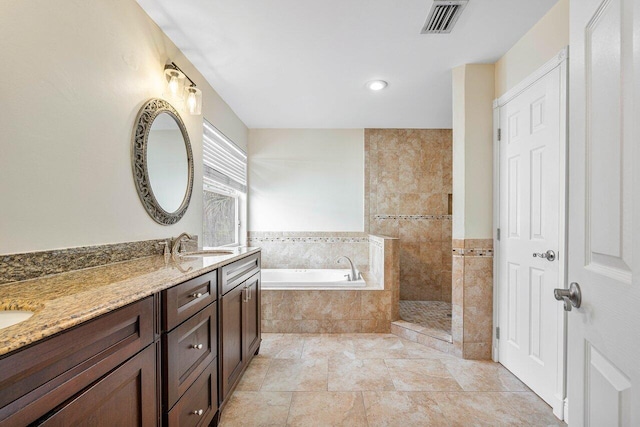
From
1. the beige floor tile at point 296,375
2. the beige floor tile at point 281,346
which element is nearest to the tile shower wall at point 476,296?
the beige floor tile at point 296,375

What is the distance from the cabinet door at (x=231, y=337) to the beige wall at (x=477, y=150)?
176 centimetres

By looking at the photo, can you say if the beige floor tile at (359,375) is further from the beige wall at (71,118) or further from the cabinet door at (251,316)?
the beige wall at (71,118)

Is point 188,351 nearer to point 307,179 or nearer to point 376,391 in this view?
point 376,391

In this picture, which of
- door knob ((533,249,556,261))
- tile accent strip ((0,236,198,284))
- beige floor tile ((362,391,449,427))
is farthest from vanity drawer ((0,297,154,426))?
door knob ((533,249,556,261))

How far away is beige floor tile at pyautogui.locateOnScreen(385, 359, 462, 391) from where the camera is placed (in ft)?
6.52

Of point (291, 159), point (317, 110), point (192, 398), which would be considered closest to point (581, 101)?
point (192, 398)

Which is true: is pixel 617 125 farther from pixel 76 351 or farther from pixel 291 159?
pixel 291 159

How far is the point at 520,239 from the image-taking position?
2.05m

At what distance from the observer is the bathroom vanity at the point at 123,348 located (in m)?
0.59

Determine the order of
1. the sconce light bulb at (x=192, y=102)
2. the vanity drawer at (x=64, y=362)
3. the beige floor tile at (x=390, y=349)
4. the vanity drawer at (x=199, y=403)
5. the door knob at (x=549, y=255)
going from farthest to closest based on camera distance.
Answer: the beige floor tile at (x=390, y=349) < the sconce light bulb at (x=192, y=102) < the door knob at (x=549, y=255) < the vanity drawer at (x=199, y=403) < the vanity drawer at (x=64, y=362)

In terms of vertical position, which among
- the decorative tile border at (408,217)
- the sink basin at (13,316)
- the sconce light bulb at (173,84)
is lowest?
the sink basin at (13,316)

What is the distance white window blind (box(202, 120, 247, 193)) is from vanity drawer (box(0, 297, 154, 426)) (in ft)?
6.52

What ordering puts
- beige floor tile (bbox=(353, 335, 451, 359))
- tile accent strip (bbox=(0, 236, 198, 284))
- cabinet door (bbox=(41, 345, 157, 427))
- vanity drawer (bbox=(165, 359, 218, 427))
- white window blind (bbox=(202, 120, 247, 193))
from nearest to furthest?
cabinet door (bbox=(41, 345, 157, 427)) → tile accent strip (bbox=(0, 236, 198, 284)) → vanity drawer (bbox=(165, 359, 218, 427)) → beige floor tile (bbox=(353, 335, 451, 359)) → white window blind (bbox=(202, 120, 247, 193))

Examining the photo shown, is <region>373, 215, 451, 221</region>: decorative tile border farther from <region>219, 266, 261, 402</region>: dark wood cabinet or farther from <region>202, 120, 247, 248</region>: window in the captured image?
<region>219, 266, 261, 402</region>: dark wood cabinet
